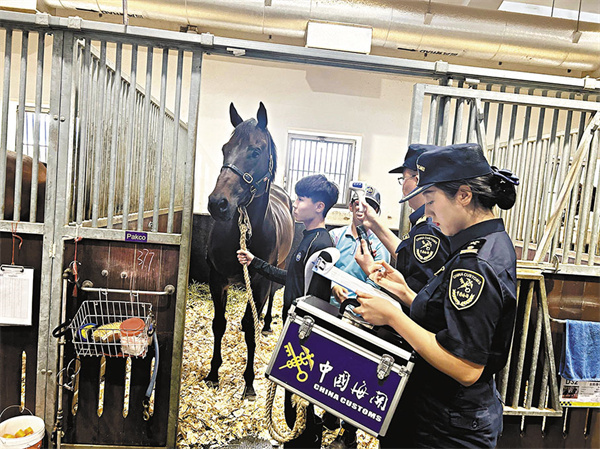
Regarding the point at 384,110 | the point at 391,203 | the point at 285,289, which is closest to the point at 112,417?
the point at 285,289

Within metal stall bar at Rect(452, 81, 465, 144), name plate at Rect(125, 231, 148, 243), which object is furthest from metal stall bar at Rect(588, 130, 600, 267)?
name plate at Rect(125, 231, 148, 243)

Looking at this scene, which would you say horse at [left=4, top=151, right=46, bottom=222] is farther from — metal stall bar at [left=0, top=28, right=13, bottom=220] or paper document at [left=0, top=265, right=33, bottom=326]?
paper document at [left=0, top=265, right=33, bottom=326]

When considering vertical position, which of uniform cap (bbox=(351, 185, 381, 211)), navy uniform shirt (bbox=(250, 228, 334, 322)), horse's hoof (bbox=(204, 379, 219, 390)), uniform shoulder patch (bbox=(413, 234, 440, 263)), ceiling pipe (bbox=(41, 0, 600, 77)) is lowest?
horse's hoof (bbox=(204, 379, 219, 390))

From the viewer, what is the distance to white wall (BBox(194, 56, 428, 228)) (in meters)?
1.89

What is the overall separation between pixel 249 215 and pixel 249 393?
1.01 meters

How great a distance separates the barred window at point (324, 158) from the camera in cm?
193

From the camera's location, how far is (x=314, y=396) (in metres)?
1.50

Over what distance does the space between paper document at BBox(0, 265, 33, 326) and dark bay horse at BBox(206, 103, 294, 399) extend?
91 cm

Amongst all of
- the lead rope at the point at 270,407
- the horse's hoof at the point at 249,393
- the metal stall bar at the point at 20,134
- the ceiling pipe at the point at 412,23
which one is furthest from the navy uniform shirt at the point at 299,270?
the ceiling pipe at the point at 412,23

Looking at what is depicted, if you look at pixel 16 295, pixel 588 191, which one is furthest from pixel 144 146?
pixel 588 191

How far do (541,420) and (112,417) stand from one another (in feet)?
7.65

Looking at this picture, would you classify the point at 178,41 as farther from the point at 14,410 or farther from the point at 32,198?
the point at 14,410

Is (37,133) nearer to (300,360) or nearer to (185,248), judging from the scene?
(185,248)

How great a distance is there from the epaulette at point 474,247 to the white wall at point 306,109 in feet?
2.06
